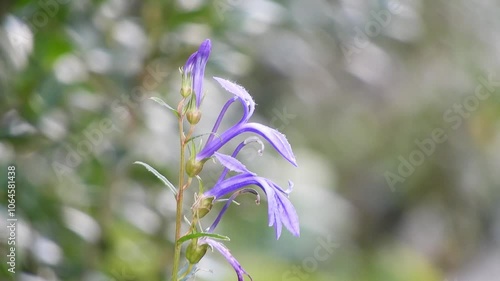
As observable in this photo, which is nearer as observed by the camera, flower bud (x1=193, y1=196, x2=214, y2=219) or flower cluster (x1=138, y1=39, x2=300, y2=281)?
flower cluster (x1=138, y1=39, x2=300, y2=281)

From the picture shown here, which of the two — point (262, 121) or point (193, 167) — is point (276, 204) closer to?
point (193, 167)

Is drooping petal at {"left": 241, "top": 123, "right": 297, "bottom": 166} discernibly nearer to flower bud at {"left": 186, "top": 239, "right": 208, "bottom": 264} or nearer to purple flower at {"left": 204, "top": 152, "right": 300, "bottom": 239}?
purple flower at {"left": 204, "top": 152, "right": 300, "bottom": 239}

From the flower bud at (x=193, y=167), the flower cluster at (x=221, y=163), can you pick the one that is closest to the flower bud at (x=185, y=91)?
the flower cluster at (x=221, y=163)

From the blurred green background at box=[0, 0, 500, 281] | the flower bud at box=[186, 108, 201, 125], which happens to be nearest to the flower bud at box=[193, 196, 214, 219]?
the flower bud at box=[186, 108, 201, 125]

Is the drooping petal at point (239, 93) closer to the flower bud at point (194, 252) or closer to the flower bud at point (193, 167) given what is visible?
the flower bud at point (193, 167)

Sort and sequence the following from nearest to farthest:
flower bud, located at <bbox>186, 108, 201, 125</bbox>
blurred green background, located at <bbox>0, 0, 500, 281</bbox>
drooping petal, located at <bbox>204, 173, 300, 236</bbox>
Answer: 1. drooping petal, located at <bbox>204, 173, 300, 236</bbox>
2. flower bud, located at <bbox>186, 108, 201, 125</bbox>
3. blurred green background, located at <bbox>0, 0, 500, 281</bbox>

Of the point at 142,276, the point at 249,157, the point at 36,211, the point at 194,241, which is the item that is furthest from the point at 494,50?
the point at 194,241
